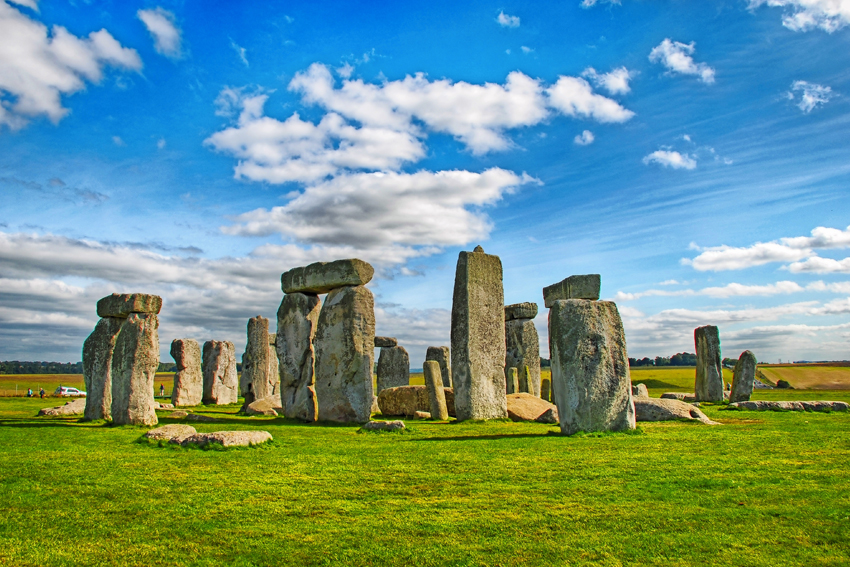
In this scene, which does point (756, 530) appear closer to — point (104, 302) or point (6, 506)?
point (6, 506)

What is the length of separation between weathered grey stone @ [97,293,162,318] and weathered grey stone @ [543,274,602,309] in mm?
8045

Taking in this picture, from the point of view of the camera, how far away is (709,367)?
20281 mm

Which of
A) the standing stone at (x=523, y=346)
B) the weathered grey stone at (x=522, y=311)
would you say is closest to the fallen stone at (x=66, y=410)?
the standing stone at (x=523, y=346)

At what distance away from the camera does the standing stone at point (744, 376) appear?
18438 millimetres

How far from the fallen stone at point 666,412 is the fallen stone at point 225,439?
7.45 meters

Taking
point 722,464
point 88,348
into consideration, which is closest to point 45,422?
point 88,348

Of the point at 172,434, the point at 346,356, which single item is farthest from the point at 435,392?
the point at 172,434

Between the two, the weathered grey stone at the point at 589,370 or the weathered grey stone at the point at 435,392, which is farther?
the weathered grey stone at the point at 435,392

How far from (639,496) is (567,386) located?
425 cm

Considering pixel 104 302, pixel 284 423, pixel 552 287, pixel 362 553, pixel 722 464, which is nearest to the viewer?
pixel 362 553

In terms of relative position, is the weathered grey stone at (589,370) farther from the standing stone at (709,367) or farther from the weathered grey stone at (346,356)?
the standing stone at (709,367)

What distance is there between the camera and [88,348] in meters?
12.7

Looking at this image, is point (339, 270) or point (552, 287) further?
point (552, 287)

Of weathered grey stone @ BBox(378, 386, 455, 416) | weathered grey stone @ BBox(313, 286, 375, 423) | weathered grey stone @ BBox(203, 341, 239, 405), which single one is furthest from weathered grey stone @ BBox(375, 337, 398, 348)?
weathered grey stone @ BBox(313, 286, 375, 423)
